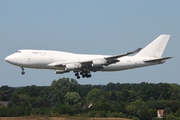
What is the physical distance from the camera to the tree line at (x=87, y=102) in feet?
308

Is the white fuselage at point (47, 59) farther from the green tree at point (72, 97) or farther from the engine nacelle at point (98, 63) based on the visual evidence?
the green tree at point (72, 97)

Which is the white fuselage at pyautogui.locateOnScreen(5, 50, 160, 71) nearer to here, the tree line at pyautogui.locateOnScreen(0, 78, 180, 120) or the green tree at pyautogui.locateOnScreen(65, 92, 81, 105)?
the tree line at pyautogui.locateOnScreen(0, 78, 180, 120)

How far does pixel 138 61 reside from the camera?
80.3 m

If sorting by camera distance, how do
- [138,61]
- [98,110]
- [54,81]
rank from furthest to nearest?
[54,81] < [98,110] < [138,61]

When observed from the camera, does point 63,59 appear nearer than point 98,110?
Yes

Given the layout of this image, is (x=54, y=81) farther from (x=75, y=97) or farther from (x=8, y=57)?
(x=8, y=57)

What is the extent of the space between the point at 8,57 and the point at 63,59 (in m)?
7.08

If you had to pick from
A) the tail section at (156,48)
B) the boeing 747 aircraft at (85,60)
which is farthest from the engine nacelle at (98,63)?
the tail section at (156,48)

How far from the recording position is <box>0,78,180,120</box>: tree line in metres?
93.8

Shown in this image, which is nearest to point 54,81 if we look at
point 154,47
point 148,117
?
point 148,117

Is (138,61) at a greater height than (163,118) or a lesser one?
greater

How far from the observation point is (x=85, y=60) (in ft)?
255

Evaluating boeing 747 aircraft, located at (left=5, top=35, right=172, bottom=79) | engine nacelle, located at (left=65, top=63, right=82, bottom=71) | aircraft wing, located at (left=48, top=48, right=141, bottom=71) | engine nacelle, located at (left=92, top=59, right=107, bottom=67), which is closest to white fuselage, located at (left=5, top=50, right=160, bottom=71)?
boeing 747 aircraft, located at (left=5, top=35, right=172, bottom=79)

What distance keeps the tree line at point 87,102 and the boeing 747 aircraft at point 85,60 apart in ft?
42.2
